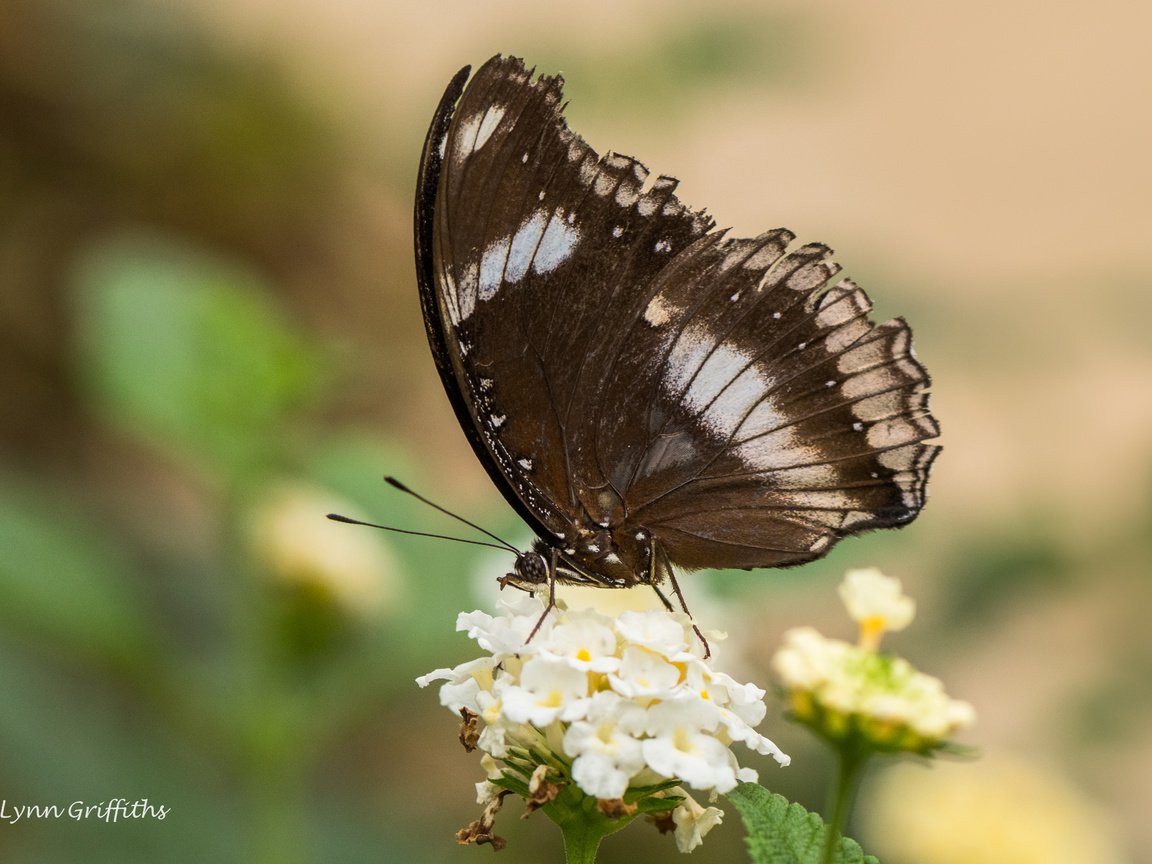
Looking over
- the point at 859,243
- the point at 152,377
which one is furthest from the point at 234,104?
the point at 152,377

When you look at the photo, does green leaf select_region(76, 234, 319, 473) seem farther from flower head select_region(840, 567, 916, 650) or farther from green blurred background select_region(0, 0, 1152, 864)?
Result: flower head select_region(840, 567, 916, 650)

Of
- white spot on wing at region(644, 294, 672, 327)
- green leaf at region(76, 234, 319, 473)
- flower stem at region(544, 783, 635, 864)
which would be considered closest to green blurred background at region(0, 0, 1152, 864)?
green leaf at region(76, 234, 319, 473)

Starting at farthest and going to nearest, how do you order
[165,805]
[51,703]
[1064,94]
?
[1064,94], [51,703], [165,805]

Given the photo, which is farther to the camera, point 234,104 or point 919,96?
point 919,96

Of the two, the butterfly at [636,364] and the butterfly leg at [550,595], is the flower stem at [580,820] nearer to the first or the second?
the butterfly leg at [550,595]

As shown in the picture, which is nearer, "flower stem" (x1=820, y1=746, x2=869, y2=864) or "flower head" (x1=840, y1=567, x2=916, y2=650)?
"flower stem" (x1=820, y1=746, x2=869, y2=864)

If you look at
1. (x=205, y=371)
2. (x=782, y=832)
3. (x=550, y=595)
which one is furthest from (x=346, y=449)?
(x=782, y=832)

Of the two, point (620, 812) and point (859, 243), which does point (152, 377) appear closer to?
point (620, 812)

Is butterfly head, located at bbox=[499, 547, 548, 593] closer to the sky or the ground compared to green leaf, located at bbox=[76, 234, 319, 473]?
closer to the ground
